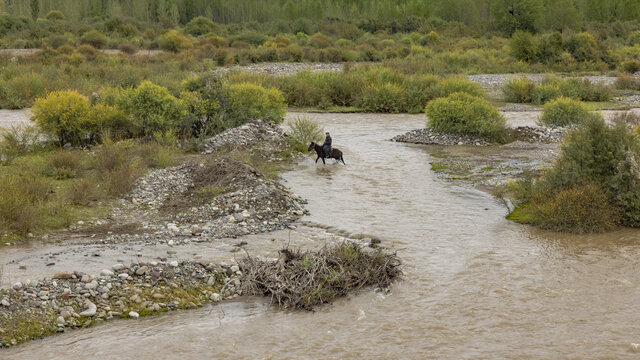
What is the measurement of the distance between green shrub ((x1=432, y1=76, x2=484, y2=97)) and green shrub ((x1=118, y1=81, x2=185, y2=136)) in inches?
529

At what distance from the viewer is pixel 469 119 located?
22.5 m

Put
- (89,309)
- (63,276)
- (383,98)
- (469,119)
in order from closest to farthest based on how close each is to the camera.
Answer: (89,309) → (63,276) → (469,119) → (383,98)

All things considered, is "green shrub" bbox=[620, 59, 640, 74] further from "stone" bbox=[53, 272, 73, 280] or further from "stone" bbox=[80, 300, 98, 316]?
"stone" bbox=[80, 300, 98, 316]

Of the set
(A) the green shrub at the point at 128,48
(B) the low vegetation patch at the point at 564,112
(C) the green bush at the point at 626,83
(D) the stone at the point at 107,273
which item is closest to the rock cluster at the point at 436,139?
(B) the low vegetation patch at the point at 564,112

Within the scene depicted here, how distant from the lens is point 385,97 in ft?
98.4

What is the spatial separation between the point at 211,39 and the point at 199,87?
114 ft

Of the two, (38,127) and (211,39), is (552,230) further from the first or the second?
(211,39)

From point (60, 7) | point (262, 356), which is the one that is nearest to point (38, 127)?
point (262, 356)

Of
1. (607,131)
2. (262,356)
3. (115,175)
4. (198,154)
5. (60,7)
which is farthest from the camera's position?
(60,7)

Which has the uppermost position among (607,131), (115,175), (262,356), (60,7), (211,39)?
(60,7)

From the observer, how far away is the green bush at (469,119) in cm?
2236

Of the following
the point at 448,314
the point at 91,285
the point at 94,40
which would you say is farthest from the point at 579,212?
the point at 94,40

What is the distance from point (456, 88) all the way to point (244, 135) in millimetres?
12507

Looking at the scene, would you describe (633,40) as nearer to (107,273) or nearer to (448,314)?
(448,314)
